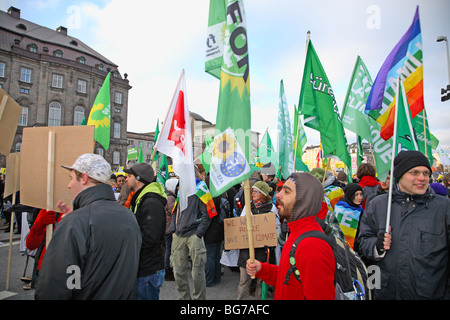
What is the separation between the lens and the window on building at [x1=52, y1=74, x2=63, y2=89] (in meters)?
39.0

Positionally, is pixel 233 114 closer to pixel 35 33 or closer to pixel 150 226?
pixel 150 226

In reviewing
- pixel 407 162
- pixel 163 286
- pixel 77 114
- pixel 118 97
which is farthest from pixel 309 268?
pixel 118 97

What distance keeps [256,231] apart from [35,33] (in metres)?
51.8

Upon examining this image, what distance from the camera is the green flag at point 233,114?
245cm

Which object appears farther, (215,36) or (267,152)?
(267,152)

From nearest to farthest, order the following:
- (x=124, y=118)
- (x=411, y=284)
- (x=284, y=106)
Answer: (x=411, y=284) < (x=284, y=106) < (x=124, y=118)

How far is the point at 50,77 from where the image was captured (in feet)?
126

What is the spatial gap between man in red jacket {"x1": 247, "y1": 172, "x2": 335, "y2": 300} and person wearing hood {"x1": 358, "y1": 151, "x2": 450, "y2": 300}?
0.96 metres

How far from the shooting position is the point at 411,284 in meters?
2.27

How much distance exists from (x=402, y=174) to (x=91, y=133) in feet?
10.2

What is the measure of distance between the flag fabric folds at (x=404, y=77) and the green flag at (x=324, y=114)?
822mm

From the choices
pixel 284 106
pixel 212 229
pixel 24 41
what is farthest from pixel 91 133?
pixel 24 41

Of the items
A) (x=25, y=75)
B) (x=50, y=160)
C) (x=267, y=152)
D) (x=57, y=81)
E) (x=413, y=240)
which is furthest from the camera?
(x=57, y=81)
